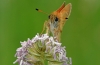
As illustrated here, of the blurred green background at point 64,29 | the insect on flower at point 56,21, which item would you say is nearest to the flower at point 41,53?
the insect on flower at point 56,21

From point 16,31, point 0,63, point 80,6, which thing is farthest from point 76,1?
point 0,63

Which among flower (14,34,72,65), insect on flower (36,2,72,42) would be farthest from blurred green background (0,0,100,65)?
flower (14,34,72,65)

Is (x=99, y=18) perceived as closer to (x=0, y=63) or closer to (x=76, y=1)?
(x=76, y=1)

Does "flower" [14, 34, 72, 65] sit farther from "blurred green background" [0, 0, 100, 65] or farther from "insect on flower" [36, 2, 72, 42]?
"blurred green background" [0, 0, 100, 65]

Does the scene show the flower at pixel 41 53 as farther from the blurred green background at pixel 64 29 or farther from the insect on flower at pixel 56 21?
the blurred green background at pixel 64 29

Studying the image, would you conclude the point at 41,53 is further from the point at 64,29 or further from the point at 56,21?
the point at 64,29

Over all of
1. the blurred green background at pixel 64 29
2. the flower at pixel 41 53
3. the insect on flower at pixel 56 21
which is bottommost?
the flower at pixel 41 53
